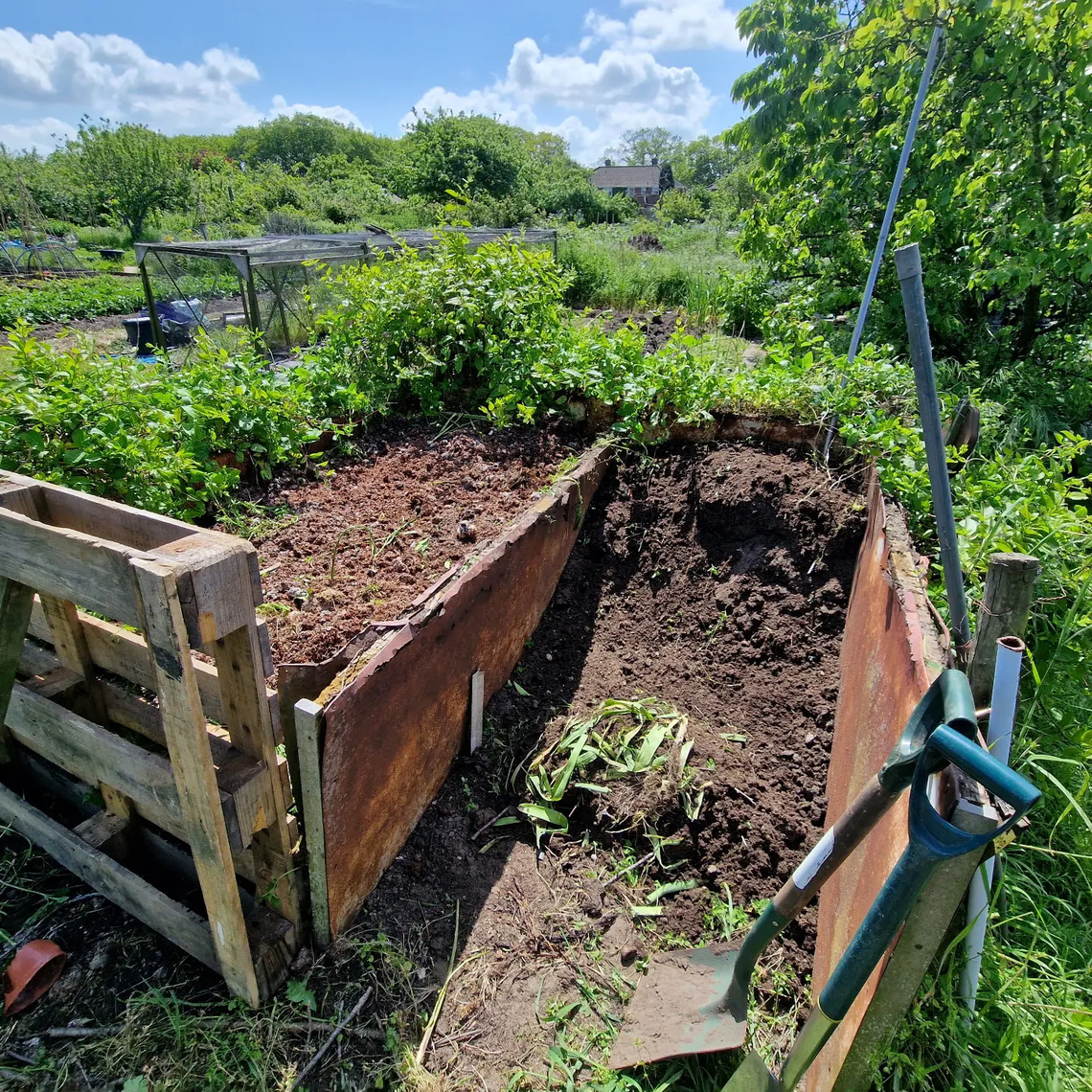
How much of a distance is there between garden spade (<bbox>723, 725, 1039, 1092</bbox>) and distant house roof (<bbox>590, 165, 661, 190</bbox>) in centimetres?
7568

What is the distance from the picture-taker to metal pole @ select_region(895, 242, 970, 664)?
1.44 m

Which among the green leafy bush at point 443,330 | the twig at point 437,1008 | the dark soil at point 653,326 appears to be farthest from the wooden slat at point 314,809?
the dark soil at point 653,326

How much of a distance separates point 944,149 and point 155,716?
23.6 feet

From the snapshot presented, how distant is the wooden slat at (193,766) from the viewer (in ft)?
4.62

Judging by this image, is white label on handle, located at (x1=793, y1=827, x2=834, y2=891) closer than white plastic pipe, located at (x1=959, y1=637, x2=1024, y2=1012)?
No

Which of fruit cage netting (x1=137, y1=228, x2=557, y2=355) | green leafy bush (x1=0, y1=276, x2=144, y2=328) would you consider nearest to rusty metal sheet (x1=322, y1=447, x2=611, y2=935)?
fruit cage netting (x1=137, y1=228, x2=557, y2=355)

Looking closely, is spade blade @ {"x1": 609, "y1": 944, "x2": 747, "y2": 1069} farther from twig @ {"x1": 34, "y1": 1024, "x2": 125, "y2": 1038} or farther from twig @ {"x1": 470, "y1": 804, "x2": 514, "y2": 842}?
twig @ {"x1": 34, "y1": 1024, "x2": 125, "y2": 1038}

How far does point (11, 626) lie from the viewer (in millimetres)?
1949

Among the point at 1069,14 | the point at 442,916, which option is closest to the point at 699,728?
the point at 442,916

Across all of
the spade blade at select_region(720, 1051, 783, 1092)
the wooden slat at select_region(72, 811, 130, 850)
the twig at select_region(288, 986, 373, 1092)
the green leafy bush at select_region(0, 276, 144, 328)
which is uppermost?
the green leafy bush at select_region(0, 276, 144, 328)

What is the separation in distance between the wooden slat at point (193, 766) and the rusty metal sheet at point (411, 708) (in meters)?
0.28

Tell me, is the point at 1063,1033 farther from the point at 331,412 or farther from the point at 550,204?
the point at 550,204

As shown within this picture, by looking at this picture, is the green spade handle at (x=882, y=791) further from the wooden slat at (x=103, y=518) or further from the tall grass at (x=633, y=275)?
the tall grass at (x=633, y=275)

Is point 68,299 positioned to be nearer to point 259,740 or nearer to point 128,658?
point 128,658
